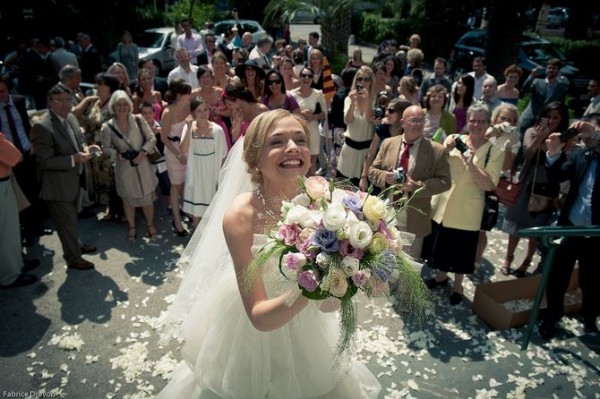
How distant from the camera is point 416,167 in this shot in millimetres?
4762

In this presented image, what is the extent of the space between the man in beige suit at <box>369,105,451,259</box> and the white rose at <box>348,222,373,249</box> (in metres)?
2.63

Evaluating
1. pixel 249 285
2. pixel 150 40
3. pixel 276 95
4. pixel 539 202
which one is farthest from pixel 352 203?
pixel 150 40

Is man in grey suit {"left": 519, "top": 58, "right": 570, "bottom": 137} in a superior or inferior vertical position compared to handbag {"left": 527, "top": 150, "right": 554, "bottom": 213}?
superior

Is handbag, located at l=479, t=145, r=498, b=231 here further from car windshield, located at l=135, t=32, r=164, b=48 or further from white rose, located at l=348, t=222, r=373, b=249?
car windshield, located at l=135, t=32, r=164, b=48

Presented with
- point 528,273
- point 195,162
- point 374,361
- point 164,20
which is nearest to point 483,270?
point 528,273

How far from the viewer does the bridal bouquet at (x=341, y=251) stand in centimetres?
203

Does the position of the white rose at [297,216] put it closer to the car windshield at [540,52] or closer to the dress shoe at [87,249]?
the dress shoe at [87,249]

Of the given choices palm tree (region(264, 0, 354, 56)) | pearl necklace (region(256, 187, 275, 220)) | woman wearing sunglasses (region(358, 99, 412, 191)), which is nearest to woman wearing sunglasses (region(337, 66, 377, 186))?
woman wearing sunglasses (region(358, 99, 412, 191))

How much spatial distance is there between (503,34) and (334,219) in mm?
14689

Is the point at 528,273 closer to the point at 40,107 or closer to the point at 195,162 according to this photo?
the point at 195,162

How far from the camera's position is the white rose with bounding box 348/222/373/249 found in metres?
2.04

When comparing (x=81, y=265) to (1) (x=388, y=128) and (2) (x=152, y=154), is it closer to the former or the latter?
(2) (x=152, y=154)

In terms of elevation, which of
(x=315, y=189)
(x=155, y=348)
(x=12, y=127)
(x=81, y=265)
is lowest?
(x=155, y=348)

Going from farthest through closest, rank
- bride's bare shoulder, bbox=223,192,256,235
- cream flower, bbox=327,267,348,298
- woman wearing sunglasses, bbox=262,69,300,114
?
woman wearing sunglasses, bbox=262,69,300,114
bride's bare shoulder, bbox=223,192,256,235
cream flower, bbox=327,267,348,298
